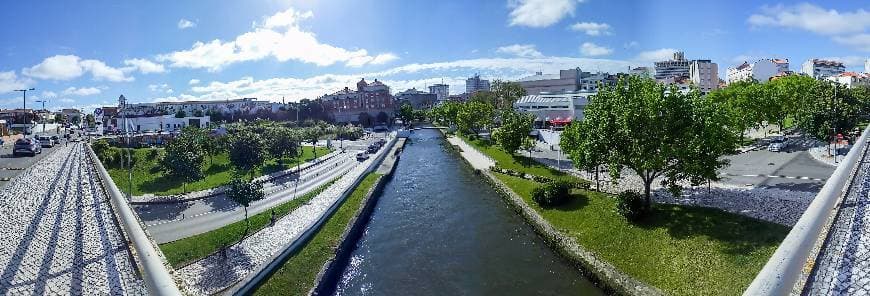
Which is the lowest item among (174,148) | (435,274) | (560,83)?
(435,274)

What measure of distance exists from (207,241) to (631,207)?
699 inches

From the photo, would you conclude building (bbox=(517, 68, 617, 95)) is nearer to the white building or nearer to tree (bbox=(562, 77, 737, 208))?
the white building

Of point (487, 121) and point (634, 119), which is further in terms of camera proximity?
point (487, 121)

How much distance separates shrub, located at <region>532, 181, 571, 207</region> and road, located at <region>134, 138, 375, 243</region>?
48.4 ft

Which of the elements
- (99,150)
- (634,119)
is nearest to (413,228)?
(634,119)

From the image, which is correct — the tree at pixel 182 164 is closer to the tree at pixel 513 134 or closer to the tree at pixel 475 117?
the tree at pixel 513 134

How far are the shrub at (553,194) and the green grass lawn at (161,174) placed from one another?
21776 millimetres

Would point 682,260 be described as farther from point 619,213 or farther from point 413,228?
point 413,228

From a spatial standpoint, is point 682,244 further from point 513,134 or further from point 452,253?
point 513,134

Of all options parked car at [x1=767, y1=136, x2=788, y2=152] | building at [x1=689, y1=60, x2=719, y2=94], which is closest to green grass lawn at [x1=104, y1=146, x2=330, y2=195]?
parked car at [x1=767, y1=136, x2=788, y2=152]

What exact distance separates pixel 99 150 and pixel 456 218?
33237mm

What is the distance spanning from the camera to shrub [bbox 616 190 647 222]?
22438 mm

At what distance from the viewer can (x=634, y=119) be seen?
75.0 feet

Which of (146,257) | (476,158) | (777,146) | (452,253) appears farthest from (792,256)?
(476,158)
